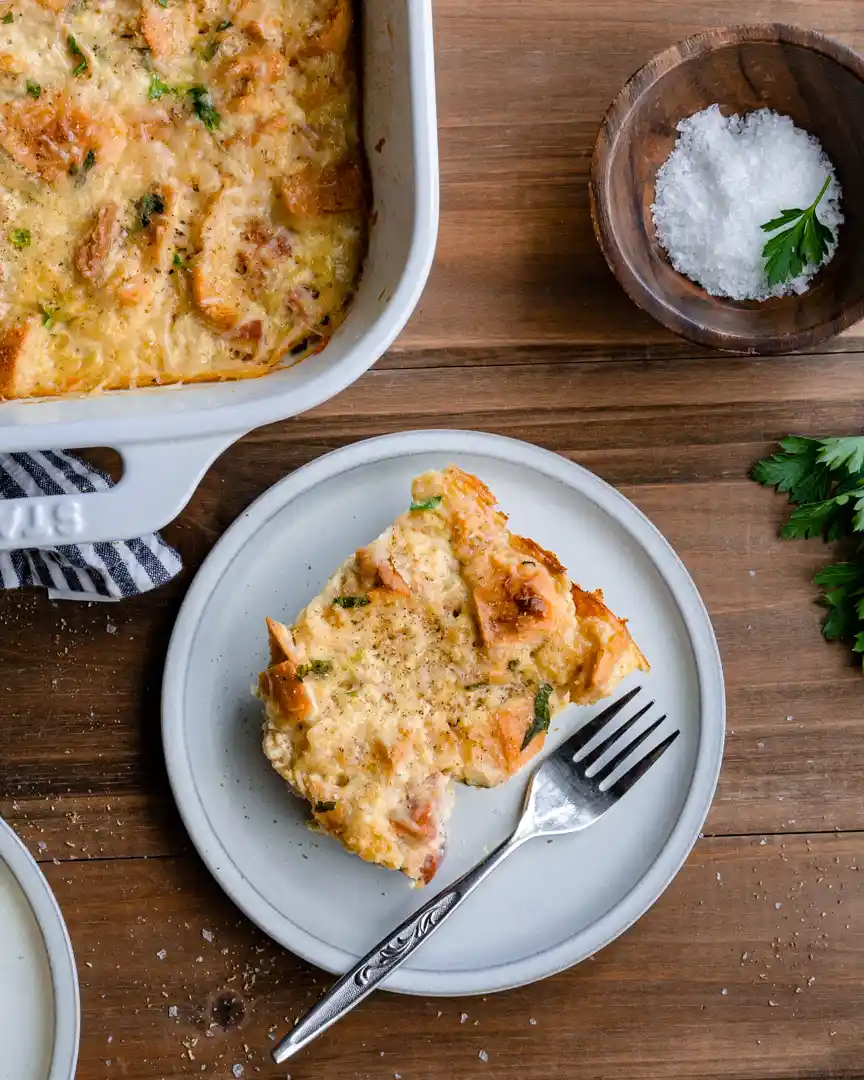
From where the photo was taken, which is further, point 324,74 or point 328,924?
point 328,924

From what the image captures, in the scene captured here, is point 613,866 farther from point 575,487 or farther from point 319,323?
point 319,323

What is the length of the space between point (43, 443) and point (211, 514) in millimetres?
416

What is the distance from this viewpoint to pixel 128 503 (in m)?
1.32

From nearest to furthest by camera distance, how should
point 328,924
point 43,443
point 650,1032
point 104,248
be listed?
1. point 43,443
2. point 104,248
3. point 328,924
4. point 650,1032

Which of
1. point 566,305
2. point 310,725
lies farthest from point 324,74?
point 310,725

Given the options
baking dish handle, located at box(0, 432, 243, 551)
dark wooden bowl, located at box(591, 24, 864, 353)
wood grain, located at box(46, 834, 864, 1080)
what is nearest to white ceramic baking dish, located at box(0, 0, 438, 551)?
baking dish handle, located at box(0, 432, 243, 551)

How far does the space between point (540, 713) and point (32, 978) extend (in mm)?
900

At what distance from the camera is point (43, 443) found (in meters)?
1.28

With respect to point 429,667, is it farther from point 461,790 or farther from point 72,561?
point 72,561

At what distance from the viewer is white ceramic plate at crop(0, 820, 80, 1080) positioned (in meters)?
1.59

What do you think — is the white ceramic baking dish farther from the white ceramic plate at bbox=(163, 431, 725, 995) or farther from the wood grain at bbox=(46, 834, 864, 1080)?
the wood grain at bbox=(46, 834, 864, 1080)

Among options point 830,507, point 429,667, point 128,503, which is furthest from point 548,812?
point 128,503

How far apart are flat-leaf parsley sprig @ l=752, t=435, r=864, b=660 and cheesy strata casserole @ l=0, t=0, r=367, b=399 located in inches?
30.6

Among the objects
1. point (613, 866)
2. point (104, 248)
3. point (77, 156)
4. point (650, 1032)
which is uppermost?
point (77, 156)
